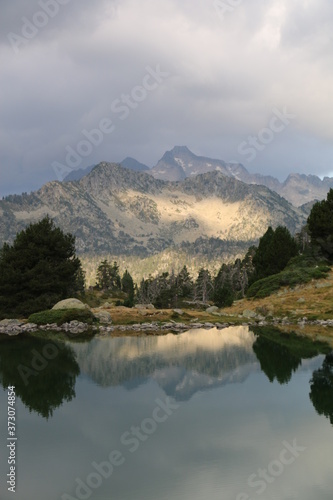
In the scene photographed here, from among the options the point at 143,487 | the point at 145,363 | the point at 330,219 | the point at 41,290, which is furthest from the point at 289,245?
the point at 143,487

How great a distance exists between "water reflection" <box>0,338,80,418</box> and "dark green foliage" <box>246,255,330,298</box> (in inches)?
1603

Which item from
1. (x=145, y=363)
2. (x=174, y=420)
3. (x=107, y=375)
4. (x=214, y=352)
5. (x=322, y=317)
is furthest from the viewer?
(x=322, y=317)

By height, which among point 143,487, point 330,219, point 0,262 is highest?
point 330,219

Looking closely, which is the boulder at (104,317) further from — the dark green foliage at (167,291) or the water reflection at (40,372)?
the dark green foliage at (167,291)

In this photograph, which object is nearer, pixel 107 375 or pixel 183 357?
pixel 107 375

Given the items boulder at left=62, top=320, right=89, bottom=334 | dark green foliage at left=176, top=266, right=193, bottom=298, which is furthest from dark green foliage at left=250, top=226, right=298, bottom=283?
boulder at left=62, top=320, right=89, bottom=334

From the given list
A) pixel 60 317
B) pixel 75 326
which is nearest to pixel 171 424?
pixel 75 326

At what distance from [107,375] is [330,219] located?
58705mm

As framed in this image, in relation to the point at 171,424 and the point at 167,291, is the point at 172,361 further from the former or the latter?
the point at 167,291

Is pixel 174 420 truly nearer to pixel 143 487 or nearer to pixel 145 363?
pixel 143 487

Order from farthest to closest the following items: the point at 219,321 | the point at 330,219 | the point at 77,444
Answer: the point at 330,219
the point at 219,321
the point at 77,444

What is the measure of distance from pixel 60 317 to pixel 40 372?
90.0 feet

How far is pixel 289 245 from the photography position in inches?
3573

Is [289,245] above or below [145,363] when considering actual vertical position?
above
